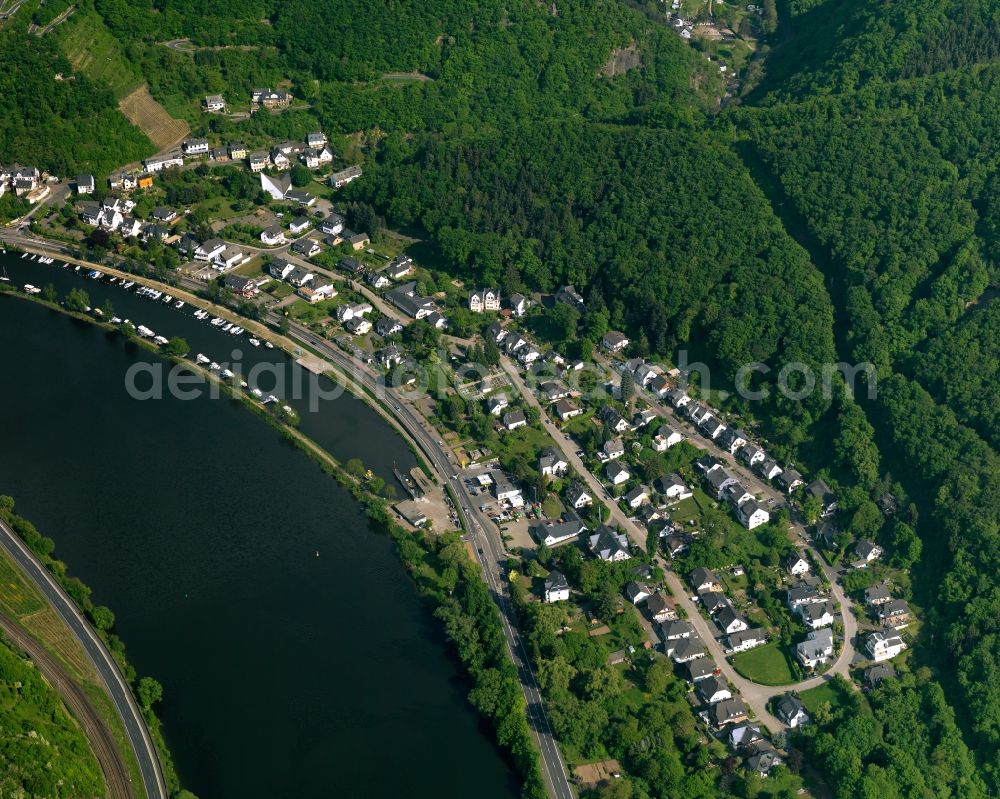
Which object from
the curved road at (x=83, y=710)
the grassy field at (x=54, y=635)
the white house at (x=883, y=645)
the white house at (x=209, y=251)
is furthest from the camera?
the white house at (x=209, y=251)

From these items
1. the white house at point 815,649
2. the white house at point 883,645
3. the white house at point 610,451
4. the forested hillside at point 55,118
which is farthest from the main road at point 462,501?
the white house at point 883,645

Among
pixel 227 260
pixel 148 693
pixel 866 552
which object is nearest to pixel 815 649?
pixel 866 552

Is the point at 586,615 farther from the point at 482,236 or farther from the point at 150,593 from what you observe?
the point at 482,236

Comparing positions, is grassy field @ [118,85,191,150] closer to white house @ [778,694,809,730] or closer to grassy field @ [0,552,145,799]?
grassy field @ [0,552,145,799]

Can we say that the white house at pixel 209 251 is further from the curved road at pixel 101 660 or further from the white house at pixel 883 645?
the white house at pixel 883 645

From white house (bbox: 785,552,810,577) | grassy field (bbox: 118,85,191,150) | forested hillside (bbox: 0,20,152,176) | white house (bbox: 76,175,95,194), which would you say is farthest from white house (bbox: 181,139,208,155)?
white house (bbox: 785,552,810,577)

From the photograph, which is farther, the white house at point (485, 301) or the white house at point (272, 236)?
the white house at point (272, 236)

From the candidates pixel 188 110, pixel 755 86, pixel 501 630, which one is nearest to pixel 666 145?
pixel 755 86
